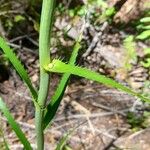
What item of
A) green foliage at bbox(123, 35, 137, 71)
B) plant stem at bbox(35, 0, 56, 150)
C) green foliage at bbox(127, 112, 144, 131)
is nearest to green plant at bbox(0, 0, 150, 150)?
plant stem at bbox(35, 0, 56, 150)

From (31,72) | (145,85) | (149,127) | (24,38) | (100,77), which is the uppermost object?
(100,77)

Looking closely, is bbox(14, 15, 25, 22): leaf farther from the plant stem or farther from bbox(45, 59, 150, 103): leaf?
bbox(45, 59, 150, 103): leaf

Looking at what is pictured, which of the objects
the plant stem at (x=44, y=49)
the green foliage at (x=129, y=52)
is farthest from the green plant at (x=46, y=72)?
the green foliage at (x=129, y=52)

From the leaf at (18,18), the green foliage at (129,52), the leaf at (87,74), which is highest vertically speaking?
the leaf at (87,74)

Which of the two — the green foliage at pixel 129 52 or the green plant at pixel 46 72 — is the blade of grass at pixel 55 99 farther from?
the green foliage at pixel 129 52

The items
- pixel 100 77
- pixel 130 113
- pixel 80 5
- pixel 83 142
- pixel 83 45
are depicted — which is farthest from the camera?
pixel 80 5

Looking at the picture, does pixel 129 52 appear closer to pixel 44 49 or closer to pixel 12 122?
pixel 12 122

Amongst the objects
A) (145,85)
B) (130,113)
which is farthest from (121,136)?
(145,85)

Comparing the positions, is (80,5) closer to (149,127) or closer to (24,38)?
(24,38)
